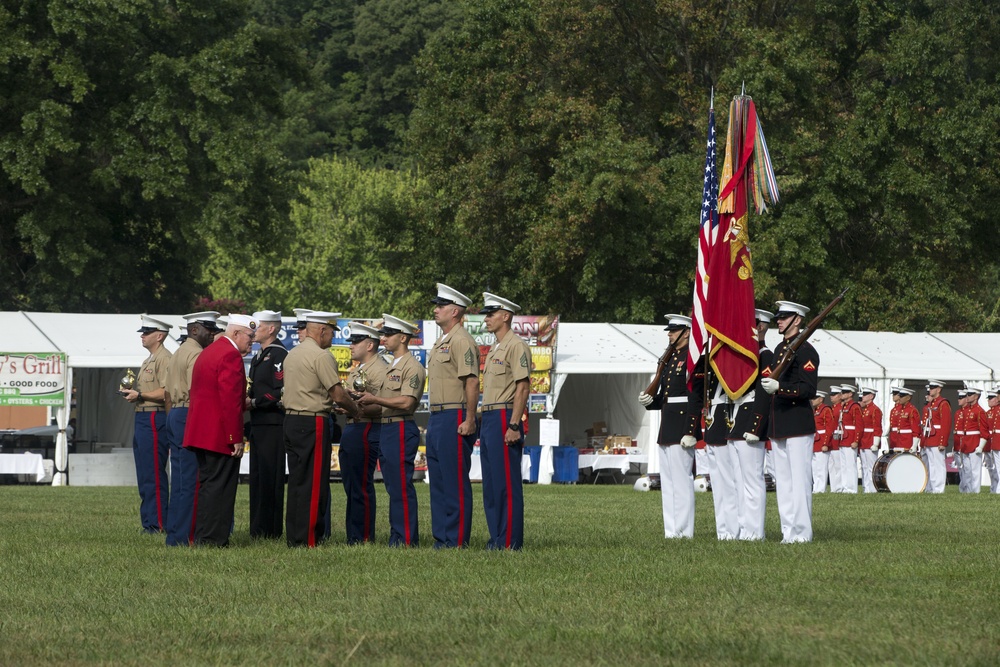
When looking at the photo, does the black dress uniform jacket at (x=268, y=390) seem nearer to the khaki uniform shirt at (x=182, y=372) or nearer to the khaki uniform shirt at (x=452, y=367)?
the khaki uniform shirt at (x=182, y=372)

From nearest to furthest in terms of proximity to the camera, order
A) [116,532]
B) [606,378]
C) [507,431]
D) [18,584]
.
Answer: [18,584], [507,431], [116,532], [606,378]

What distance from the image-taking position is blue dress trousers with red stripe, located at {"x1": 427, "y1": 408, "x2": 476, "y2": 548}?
11883 millimetres

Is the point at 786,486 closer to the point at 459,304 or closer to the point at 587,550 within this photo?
the point at 587,550

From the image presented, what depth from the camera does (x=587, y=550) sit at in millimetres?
11711

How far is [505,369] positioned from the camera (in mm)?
11578

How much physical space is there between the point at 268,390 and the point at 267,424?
0.29 meters

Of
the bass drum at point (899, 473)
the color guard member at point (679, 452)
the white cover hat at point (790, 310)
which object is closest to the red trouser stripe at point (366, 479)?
the color guard member at point (679, 452)

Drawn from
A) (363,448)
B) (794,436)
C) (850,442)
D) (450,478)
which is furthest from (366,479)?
(850,442)

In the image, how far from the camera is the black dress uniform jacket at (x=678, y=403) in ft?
44.3

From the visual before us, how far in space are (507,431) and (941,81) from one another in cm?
2822

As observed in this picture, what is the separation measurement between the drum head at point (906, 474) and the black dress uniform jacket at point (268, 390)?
15743mm

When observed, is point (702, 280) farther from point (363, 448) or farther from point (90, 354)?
point (90, 354)

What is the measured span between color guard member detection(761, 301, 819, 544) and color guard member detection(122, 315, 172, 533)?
5745mm

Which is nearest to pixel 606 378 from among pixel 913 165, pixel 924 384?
pixel 924 384
